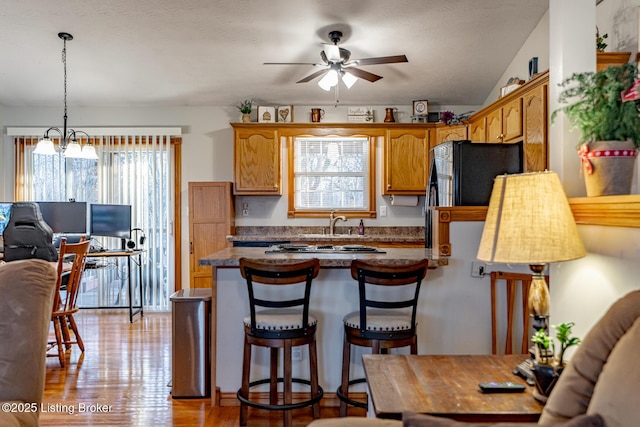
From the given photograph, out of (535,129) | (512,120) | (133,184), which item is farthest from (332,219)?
(535,129)

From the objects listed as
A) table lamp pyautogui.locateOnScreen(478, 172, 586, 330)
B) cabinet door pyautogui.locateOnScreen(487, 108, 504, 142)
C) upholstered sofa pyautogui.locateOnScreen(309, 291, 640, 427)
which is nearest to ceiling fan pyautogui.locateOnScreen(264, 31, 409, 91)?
cabinet door pyautogui.locateOnScreen(487, 108, 504, 142)

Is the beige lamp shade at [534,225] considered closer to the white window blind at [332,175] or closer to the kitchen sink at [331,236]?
the kitchen sink at [331,236]

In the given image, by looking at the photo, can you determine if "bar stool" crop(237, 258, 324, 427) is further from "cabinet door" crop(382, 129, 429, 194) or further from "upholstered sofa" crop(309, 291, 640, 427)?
"cabinet door" crop(382, 129, 429, 194)

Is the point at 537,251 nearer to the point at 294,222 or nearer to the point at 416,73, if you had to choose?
the point at 416,73

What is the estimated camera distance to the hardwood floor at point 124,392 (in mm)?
2717

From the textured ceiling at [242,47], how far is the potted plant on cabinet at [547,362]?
10.2 ft

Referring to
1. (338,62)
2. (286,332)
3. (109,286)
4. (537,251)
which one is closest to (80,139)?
(109,286)

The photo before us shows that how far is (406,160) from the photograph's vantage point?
535 cm

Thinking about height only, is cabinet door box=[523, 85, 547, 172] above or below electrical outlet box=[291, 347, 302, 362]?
above

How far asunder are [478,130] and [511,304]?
2.52 meters

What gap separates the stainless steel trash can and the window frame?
8.65 feet

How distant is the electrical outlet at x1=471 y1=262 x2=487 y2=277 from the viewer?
2.84 metres

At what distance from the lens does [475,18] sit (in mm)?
3994

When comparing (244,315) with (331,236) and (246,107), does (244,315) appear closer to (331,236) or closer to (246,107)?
(331,236)
